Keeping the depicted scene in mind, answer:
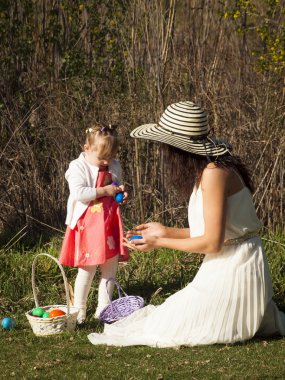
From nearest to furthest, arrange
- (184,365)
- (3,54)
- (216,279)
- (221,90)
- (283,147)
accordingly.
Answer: (184,365) → (216,279) → (283,147) → (221,90) → (3,54)

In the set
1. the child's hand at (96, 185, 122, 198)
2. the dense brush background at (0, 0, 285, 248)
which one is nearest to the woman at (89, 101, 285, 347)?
the child's hand at (96, 185, 122, 198)

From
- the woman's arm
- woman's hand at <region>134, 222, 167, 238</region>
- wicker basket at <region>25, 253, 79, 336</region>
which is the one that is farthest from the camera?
wicker basket at <region>25, 253, 79, 336</region>

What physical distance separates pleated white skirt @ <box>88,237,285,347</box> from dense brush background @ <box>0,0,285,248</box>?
1981 mm

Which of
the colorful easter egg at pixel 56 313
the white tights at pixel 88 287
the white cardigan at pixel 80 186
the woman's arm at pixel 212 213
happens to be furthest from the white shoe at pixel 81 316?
the woman's arm at pixel 212 213

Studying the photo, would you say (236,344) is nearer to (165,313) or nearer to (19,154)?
(165,313)

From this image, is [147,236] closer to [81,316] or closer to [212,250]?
[212,250]

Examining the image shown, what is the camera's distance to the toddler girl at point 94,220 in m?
5.39

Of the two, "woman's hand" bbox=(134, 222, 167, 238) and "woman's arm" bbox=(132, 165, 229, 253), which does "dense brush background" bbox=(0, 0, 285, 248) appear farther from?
"woman's arm" bbox=(132, 165, 229, 253)

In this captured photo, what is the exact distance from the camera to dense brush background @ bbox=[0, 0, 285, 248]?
6.71 meters

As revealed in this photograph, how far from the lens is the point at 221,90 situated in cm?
705

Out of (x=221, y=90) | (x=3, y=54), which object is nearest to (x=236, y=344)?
(x=221, y=90)

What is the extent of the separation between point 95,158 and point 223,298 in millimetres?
1476

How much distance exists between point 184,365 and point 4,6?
4889 mm

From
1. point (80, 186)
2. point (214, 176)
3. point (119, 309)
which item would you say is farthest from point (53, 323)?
point (214, 176)
